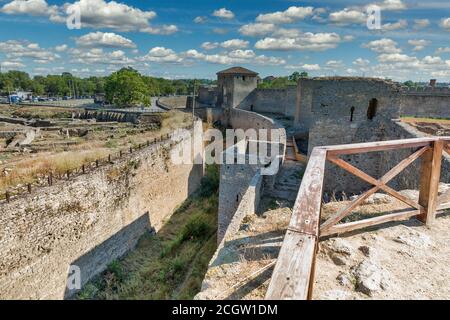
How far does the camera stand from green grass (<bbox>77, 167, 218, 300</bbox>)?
1083cm

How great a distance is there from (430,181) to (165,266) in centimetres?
1037

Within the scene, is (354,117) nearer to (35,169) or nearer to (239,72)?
(35,169)

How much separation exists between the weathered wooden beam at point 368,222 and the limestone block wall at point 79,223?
8022 millimetres

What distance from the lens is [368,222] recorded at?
4.53 m

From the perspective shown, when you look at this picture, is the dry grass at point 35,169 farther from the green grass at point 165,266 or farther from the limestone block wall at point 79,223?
the green grass at point 165,266

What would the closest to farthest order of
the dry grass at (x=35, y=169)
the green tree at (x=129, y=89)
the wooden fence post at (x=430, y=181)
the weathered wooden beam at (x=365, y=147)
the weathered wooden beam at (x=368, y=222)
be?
the weathered wooden beam at (x=365, y=147), the weathered wooden beam at (x=368, y=222), the wooden fence post at (x=430, y=181), the dry grass at (x=35, y=169), the green tree at (x=129, y=89)

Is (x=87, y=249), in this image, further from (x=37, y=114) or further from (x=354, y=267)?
(x=37, y=114)

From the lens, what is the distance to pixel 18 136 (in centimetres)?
2223

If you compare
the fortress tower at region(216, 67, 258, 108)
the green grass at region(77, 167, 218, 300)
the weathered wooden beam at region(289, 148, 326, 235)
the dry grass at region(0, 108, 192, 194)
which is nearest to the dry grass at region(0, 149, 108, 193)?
the dry grass at region(0, 108, 192, 194)

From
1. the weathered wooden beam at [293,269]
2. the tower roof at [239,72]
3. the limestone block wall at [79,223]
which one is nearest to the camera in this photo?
the weathered wooden beam at [293,269]

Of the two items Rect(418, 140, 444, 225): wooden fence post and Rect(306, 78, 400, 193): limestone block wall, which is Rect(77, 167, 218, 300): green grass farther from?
Rect(418, 140, 444, 225): wooden fence post

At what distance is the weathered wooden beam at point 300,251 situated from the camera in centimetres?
204

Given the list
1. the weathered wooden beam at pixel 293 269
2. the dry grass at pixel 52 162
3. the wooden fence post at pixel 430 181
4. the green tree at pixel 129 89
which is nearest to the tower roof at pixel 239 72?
the green tree at pixel 129 89
